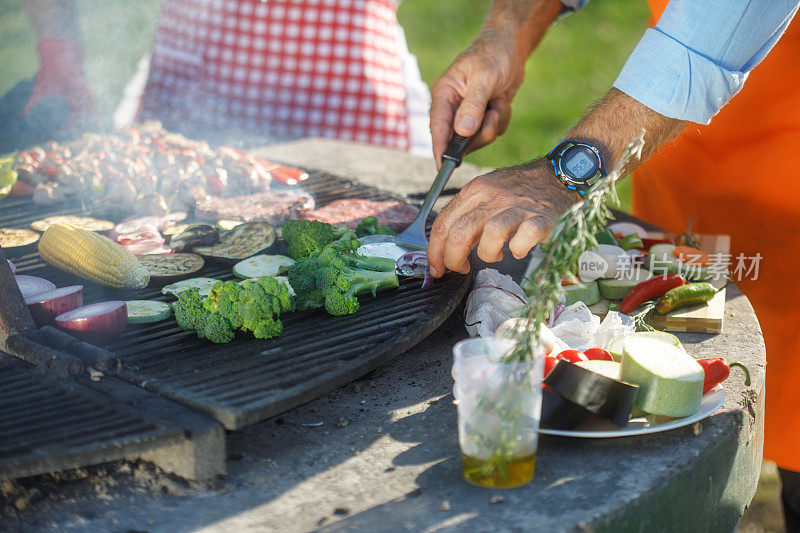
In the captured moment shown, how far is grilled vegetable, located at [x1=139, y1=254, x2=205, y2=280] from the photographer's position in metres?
2.89

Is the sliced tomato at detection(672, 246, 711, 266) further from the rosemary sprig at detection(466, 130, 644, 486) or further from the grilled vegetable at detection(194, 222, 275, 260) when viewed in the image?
the grilled vegetable at detection(194, 222, 275, 260)

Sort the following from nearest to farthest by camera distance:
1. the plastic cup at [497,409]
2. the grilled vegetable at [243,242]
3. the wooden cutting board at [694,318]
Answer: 1. the plastic cup at [497,409]
2. the wooden cutting board at [694,318]
3. the grilled vegetable at [243,242]

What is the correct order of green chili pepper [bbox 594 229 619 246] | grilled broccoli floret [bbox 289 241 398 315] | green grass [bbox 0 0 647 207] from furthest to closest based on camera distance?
green grass [bbox 0 0 647 207], green chili pepper [bbox 594 229 619 246], grilled broccoli floret [bbox 289 241 398 315]

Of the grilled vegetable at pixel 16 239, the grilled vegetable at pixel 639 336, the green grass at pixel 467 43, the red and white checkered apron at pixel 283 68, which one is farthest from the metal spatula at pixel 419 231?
the red and white checkered apron at pixel 283 68

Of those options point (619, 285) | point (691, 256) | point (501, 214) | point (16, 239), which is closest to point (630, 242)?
point (691, 256)

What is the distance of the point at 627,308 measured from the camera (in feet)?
9.49

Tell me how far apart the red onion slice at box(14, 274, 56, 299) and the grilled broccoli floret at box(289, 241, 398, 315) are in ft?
2.95

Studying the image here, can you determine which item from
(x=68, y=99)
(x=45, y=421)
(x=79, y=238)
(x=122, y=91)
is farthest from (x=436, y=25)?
(x=45, y=421)

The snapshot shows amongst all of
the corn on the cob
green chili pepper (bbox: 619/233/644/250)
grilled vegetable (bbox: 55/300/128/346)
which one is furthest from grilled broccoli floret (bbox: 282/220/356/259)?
green chili pepper (bbox: 619/233/644/250)

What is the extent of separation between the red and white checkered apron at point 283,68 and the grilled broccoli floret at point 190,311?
3248mm

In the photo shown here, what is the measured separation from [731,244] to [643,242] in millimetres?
501

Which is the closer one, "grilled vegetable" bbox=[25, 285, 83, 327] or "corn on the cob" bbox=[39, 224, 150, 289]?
"grilled vegetable" bbox=[25, 285, 83, 327]

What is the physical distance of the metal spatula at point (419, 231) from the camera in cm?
300

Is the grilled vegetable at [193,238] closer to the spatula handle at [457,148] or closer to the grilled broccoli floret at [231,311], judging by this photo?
the grilled broccoli floret at [231,311]
